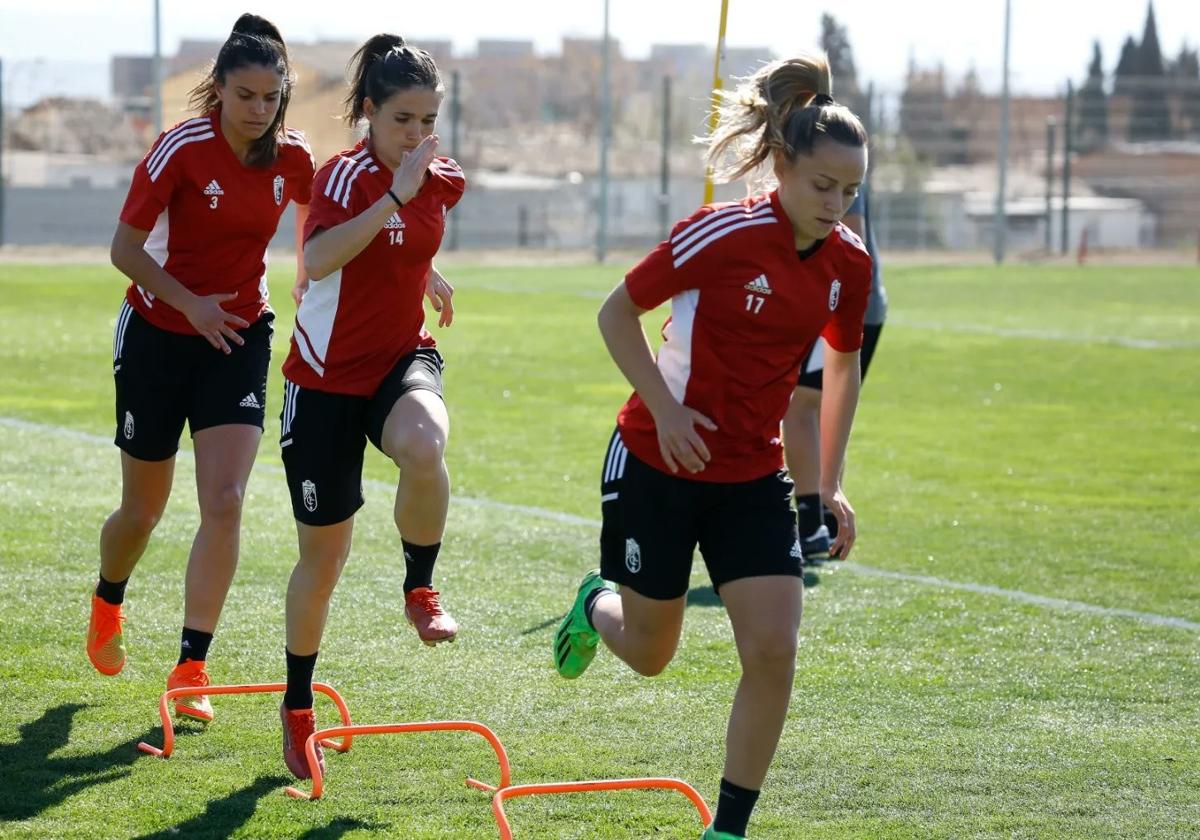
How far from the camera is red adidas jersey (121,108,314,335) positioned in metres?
5.83

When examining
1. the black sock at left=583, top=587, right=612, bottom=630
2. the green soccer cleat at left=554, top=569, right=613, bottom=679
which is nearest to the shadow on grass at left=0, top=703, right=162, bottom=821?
the green soccer cleat at left=554, top=569, right=613, bottom=679

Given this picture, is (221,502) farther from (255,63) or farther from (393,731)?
(255,63)

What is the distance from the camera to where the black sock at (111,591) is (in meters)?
6.26

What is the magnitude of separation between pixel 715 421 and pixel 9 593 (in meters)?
4.23

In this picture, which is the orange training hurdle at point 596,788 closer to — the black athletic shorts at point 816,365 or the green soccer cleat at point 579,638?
the green soccer cleat at point 579,638

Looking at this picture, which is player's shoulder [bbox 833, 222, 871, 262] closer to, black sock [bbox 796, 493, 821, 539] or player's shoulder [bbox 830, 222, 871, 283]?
player's shoulder [bbox 830, 222, 871, 283]

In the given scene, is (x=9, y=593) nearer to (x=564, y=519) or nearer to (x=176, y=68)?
(x=564, y=519)

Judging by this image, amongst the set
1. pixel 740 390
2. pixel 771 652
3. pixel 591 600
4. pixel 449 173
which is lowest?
pixel 591 600

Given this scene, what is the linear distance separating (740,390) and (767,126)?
745mm

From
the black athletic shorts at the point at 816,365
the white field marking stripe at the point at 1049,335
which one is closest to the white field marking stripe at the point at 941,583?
the black athletic shorts at the point at 816,365

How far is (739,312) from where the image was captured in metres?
4.49

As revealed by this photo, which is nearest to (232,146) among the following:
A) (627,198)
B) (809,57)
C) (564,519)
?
(809,57)

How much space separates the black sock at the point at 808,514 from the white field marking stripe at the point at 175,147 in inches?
152

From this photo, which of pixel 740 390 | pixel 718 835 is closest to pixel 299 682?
pixel 718 835
